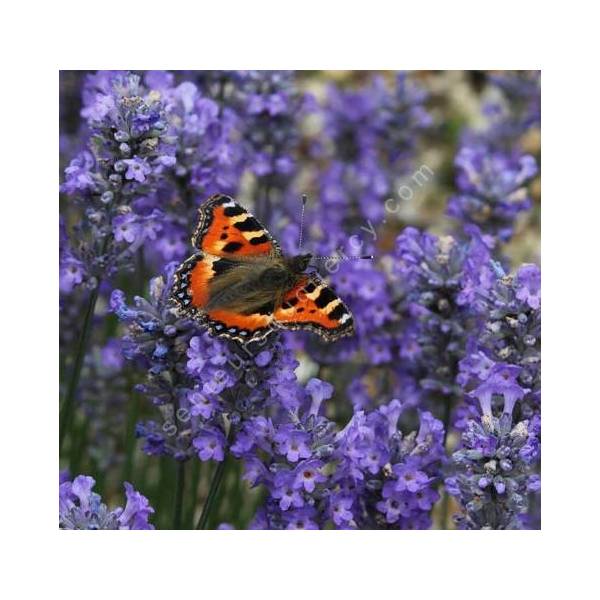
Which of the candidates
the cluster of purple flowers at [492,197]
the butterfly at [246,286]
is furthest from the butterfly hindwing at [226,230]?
the cluster of purple flowers at [492,197]

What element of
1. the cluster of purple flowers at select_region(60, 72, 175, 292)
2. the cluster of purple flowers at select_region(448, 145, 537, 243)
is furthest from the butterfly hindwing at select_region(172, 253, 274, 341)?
the cluster of purple flowers at select_region(448, 145, 537, 243)

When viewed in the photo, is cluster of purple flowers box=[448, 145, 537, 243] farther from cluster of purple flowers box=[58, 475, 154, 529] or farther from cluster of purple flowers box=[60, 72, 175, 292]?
cluster of purple flowers box=[58, 475, 154, 529]

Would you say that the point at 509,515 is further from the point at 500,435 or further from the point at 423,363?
the point at 423,363

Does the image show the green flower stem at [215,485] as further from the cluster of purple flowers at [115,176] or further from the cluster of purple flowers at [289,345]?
the cluster of purple flowers at [115,176]

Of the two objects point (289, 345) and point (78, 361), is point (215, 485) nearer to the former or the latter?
point (78, 361)

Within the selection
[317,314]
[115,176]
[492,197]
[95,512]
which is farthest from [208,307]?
[492,197]

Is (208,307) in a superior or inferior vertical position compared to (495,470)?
superior
